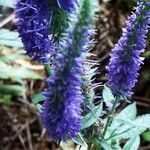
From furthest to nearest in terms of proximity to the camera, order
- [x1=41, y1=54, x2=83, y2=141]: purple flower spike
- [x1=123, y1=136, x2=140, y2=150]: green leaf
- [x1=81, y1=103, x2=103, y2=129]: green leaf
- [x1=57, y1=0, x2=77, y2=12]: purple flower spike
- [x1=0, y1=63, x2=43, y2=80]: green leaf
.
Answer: [x1=0, y1=63, x2=43, y2=80]: green leaf, [x1=123, y1=136, x2=140, y2=150]: green leaf, [x1=81, y1=103, x2=103, y2=129]: green leaf, [x1=57, y1=0, x2=77, y2=12]: purple flower spike, [x1=41, y1=54, x2=83, y2=141]: purple flower spike

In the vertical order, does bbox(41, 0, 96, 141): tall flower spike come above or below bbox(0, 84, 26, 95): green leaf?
above

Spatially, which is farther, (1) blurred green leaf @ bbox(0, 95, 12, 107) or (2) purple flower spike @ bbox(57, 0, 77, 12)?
(1) blurred green leaf @ bbox(0, 95, 12, 107)

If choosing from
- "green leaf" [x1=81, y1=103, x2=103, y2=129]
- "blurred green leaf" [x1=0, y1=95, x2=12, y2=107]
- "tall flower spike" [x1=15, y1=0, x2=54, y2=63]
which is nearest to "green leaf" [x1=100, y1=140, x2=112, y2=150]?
"green leaf" [x1=81, y1=103, x2=103, y2=129]

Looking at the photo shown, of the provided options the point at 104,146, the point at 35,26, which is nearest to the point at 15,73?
the point at 104,146

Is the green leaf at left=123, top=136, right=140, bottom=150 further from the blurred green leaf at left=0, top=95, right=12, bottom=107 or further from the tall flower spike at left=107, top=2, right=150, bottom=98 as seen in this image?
the blurred green leaf at left=0, top=95, right=12, bottom=107

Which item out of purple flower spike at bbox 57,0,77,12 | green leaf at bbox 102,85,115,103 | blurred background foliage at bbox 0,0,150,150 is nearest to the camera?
purple flower spike at bbox 57,0,77,12

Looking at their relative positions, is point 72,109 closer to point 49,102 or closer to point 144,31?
point 49,102

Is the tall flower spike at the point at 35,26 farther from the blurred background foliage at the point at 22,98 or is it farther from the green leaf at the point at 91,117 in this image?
the blurred background foliage at the point at 22,98

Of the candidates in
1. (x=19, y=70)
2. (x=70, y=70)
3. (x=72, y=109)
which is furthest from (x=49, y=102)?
(x=19, y=70)
